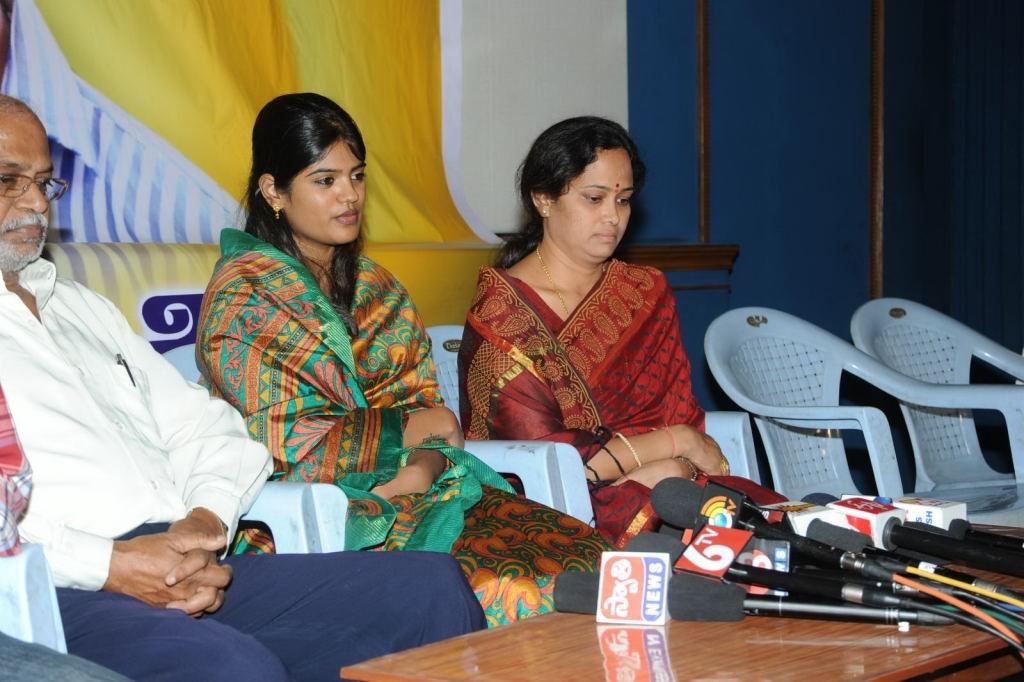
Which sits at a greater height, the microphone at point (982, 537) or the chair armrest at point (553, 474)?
A: the microphone at point (982, 537)

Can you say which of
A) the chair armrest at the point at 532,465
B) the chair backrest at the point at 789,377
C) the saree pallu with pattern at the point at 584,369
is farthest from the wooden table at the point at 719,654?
the chair backrest at the point at 789,377

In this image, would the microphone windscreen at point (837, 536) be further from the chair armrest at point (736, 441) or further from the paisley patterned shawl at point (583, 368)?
the chair armrest at point (736, 441)

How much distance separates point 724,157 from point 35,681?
3760mm

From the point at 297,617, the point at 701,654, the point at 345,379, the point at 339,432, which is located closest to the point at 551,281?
the point at 345,379

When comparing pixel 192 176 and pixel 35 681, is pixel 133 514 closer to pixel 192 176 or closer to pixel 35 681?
pixel 35 681

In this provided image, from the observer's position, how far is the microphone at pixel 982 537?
1.69 metres

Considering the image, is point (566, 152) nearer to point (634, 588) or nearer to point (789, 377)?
point (789, 377)

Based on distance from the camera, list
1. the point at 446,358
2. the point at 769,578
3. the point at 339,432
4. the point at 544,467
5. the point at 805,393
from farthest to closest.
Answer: the point at 805,393, the point at 446,358, the point at 544,467, the point at 339,432, the point at 769,578

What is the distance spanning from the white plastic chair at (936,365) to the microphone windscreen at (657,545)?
199 cm

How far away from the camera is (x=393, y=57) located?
339 cm

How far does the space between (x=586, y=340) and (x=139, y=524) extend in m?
1.31

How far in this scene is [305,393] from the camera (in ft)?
8.11

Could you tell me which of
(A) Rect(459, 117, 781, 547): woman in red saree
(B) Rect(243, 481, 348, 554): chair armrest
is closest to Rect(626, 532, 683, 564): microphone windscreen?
(B) Rect(243, 481, 348, 554): chair armrest

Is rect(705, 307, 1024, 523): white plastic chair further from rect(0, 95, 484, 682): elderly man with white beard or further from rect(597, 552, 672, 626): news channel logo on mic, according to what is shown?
rect(597, 552, 672, 626): news channel logo on mic
